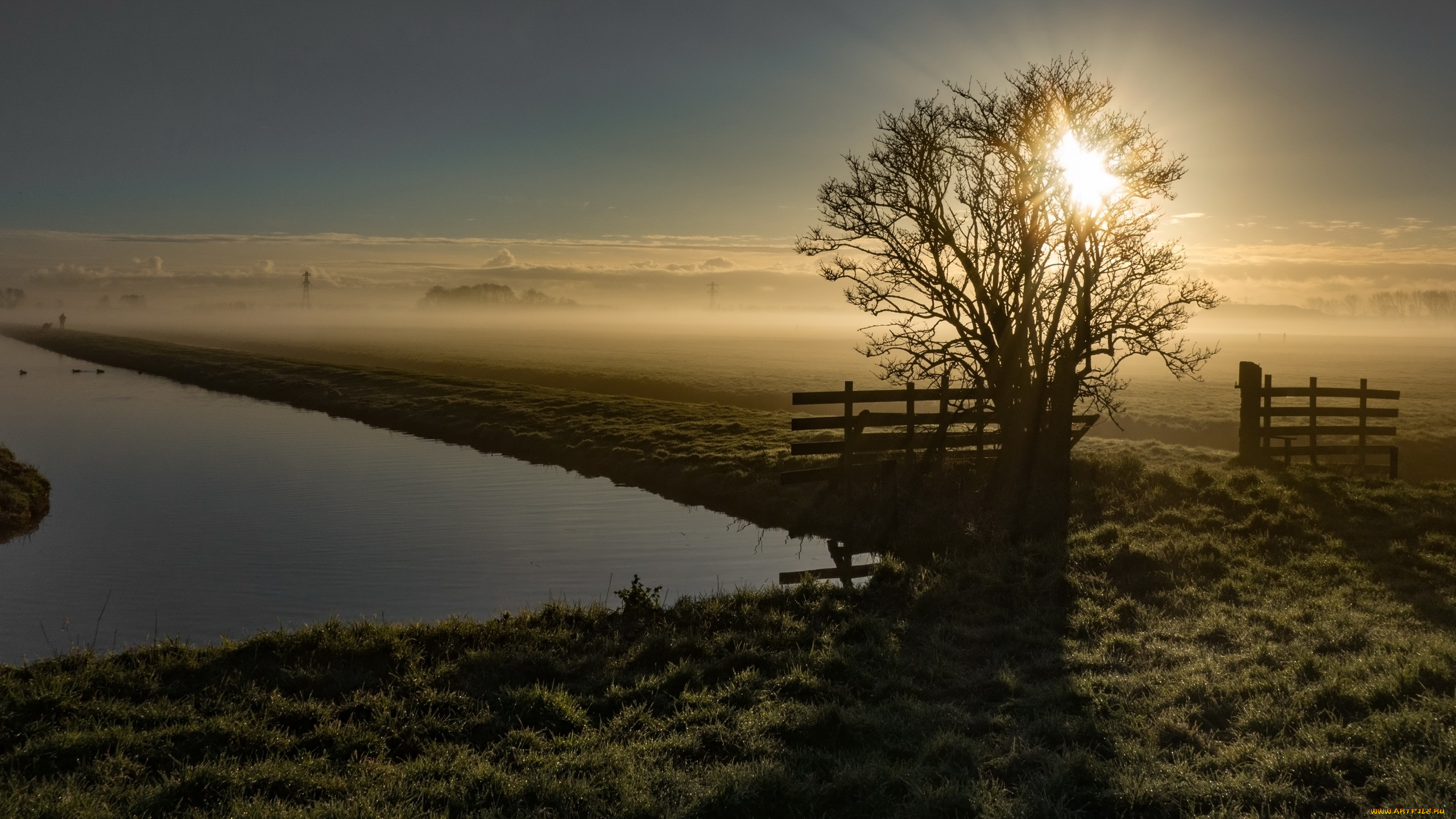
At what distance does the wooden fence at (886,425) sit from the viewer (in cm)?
2086

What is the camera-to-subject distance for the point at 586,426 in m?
36.6

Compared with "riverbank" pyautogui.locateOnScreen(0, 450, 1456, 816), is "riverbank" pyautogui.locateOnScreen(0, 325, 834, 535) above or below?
above

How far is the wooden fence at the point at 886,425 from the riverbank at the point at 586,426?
1247 mm

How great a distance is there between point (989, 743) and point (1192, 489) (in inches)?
557

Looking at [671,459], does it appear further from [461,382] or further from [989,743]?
[461,382]

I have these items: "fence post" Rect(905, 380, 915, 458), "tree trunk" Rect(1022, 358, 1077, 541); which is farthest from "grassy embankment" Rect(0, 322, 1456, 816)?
"fence post" Rect(905, 380, 915, 458)

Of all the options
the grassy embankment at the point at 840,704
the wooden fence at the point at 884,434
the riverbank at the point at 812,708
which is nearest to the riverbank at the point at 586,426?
the wooden fence at the point at 884,434

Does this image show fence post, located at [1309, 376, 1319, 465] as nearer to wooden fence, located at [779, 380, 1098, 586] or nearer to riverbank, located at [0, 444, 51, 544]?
wooden fence, located at [779, 380, 1098, 586]

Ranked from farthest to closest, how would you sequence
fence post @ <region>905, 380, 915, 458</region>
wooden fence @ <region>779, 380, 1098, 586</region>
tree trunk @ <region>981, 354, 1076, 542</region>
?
fence post @ <region>905, 380, 915, 458</region>
wooden fence @ <region>779, 380, 1098, 586</region>
tree trunk @ <region>981, 354, 1076, 542</region>

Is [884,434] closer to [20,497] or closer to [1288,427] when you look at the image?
[1288,427]

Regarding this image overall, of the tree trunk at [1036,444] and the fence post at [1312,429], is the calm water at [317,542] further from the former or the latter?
the fence post at [1312,429]

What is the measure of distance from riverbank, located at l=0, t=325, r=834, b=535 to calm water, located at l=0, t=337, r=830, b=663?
1276 millimetres

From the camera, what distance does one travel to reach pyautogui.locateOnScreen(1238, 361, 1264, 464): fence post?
24.8 metres

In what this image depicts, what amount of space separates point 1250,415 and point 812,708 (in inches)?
821
